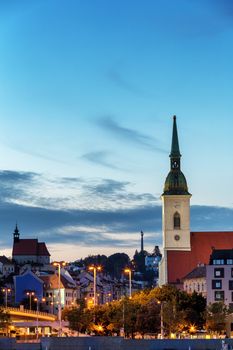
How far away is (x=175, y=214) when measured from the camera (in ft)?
548

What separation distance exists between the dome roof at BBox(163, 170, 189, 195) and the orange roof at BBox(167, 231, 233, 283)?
6.96 metres

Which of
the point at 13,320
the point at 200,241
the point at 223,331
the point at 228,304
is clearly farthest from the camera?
the point at 200,241

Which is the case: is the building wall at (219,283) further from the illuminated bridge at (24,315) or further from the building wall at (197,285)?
the illuminated bridge at (24,315)

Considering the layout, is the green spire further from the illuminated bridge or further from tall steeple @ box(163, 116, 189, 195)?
the illuminated bridge

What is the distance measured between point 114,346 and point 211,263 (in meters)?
75.4

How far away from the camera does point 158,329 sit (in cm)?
11194

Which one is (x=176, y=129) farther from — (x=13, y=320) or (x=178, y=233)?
(x=13, y=320)

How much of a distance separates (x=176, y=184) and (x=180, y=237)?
827 cm

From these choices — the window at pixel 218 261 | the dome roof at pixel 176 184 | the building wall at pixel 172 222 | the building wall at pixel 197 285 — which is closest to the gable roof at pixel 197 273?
the building wall at pixel 197 285

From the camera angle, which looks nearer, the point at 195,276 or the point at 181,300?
the point at 181,300

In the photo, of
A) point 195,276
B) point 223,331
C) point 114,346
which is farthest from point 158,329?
point 195,276

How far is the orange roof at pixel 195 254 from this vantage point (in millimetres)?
163125

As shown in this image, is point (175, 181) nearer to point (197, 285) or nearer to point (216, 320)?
point (197, 285)

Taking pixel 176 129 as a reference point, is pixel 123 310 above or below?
below
